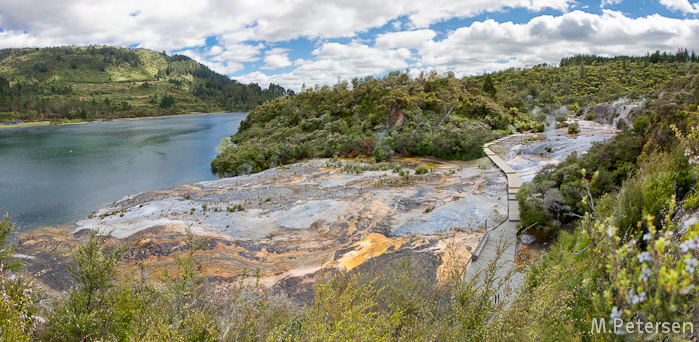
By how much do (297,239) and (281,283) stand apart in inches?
131

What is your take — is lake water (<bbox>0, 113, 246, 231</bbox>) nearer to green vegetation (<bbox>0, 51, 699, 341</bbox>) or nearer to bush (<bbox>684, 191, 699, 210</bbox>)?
green vegetation (<bbox>0, 51, 699, 341</bbox>)

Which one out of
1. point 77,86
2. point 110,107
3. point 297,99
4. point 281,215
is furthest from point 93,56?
point 281,215

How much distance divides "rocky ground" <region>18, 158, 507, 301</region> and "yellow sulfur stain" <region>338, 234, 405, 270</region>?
3 centimetres

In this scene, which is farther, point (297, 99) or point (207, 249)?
point (297, 99)

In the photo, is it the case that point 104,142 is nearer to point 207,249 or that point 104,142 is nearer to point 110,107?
point 207,249

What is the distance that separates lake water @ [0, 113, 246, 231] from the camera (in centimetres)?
1803

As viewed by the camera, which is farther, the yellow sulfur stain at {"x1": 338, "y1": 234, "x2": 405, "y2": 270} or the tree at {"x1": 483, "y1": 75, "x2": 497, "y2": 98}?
the tree at {"x1": 483, "y1": 75, "x2": 497, "y2": 98}

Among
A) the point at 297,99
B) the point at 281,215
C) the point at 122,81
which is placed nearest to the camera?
the point at 281,215

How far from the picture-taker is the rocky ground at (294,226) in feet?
31.4

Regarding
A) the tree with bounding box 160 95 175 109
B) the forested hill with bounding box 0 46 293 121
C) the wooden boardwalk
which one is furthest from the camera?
the tree with bounding box 160 95 175 109

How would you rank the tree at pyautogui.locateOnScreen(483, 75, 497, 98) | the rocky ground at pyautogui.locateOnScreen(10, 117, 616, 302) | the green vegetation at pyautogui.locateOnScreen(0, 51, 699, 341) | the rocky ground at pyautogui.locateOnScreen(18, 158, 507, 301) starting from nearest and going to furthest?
the green vegetation at pyautogui.locateOnScreen(0, 51, 699, 341) → the rocky ground at pyautogui.locateOnScreen(10, 117, 616, 302) → the rocky ground at pyautogui.locateOnScreen(18, 158, 507, 301) → the tree at pyautogui.locateOnScreen(483, 75, 497, 98)

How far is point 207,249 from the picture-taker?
10570 millimetres

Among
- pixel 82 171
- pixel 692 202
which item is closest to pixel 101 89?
pixel 82 171

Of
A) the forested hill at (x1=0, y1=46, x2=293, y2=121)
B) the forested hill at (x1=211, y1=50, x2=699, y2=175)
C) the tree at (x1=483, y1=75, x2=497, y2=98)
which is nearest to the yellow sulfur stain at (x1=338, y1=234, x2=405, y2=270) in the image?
the forested hill at (x1=211, y1=50, x2=699, y2=175)
